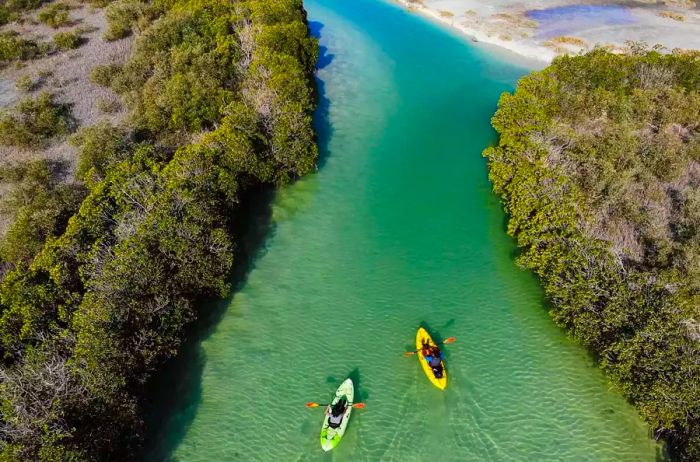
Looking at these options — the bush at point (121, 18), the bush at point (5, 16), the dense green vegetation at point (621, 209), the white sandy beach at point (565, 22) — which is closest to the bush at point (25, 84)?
the bush at point (121, 18)

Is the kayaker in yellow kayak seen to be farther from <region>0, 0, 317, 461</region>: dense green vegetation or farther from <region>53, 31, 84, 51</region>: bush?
<region>53, 31, 84, 51</region>: bush

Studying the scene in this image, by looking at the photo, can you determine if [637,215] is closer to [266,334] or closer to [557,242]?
[557,242]

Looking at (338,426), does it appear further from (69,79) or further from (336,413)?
(69,79)

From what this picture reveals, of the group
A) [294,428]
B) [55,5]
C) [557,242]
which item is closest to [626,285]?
[557,242]

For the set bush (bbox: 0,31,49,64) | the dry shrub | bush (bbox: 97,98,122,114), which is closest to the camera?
bush (bbox: 97,98,122,114)

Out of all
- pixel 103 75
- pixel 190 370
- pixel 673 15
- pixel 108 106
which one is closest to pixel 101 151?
pixel 108 106

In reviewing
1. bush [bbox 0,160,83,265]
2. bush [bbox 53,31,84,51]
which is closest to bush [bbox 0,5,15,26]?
bush [bbox 53,31,84,51]
